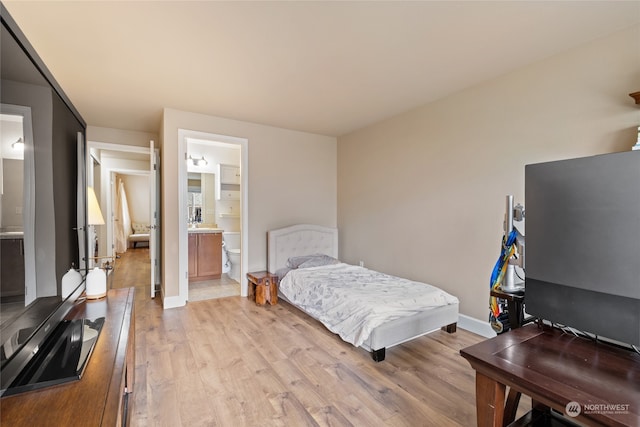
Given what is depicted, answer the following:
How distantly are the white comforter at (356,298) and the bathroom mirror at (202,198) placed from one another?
3.25m

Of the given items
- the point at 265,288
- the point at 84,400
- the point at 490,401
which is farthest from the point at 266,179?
the point at 490,401

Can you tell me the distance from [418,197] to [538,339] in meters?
2.54

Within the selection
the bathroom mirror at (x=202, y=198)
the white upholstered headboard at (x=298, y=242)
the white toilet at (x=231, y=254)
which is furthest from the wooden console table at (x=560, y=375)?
the bathroom mirror at (x=202, y=198)

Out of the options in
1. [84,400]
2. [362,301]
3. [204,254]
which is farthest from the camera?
[204,254]

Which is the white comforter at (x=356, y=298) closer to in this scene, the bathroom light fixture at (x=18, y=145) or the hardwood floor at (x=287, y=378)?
the hardwood floor at (x=287, y=378)

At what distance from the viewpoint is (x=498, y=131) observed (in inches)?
109

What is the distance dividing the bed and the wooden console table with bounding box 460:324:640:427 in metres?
1.33

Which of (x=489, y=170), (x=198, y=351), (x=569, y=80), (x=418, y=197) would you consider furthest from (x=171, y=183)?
(x=569, y=80)

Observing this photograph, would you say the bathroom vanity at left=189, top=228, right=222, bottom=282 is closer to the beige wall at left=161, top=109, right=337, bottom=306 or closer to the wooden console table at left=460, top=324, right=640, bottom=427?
the beige wall at left=161, top=109, right=337, bottom=306

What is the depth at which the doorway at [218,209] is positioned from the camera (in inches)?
164

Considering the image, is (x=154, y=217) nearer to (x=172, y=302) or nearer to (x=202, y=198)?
(x=172, y=302)

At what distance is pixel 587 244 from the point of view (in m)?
1.01

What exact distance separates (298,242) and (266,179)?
1.11 metres

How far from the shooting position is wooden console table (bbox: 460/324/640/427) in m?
0.76
